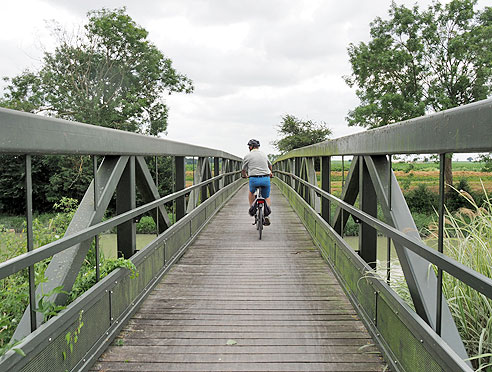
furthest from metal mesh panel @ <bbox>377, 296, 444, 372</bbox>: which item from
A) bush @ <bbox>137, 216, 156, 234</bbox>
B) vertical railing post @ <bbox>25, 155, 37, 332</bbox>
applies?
bush @ <bbox>137, 216, 156, 234</bbox>

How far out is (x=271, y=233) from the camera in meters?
7.83

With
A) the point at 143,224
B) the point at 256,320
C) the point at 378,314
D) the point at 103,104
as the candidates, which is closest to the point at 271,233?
the point at 256,320

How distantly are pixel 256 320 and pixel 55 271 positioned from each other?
159cm

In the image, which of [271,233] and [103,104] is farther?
[103,104]

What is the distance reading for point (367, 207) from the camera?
3.89 meters

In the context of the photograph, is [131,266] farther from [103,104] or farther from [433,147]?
[103,104]

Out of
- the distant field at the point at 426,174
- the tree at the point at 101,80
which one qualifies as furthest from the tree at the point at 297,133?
the distant field at the point at 426,174

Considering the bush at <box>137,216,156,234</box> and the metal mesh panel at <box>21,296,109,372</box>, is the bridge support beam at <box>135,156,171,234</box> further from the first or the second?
the bush at <box>137,216,156,234</box>

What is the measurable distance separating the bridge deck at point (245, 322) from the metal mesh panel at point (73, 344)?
0.19 m

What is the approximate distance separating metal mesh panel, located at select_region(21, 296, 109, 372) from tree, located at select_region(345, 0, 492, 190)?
22.8m

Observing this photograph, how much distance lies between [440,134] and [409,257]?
76 cm

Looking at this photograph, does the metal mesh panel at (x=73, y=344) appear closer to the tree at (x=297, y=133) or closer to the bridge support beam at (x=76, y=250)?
the bridge support beam at (x=76, y=250)

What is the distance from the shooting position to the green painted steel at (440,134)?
179cm

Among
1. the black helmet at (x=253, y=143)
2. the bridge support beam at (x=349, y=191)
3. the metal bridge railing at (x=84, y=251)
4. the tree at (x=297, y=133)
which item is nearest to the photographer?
the metal bridge railing at (x=84, y=251)
